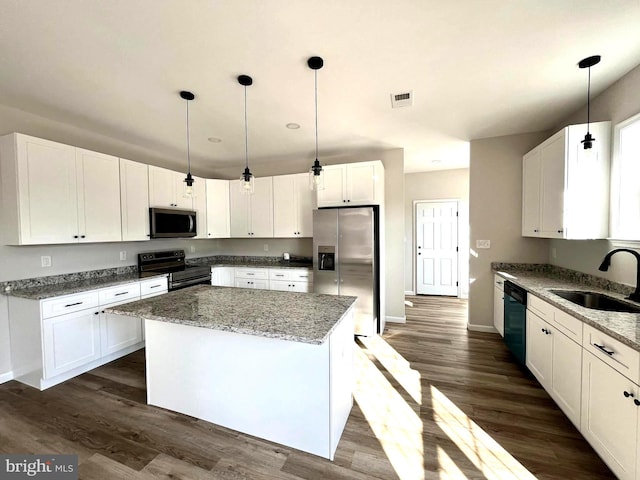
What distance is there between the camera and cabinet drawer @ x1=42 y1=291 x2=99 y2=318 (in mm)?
2387

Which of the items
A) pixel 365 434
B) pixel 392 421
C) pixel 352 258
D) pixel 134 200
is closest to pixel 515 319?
pixel 392 421

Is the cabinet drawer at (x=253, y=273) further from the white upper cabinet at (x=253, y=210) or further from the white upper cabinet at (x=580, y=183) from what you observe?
the white upper cabinet at (x=580, y=183)

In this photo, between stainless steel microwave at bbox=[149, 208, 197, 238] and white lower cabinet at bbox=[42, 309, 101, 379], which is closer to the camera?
white lower cabinet at bbox=[42, 309, 101, 379]

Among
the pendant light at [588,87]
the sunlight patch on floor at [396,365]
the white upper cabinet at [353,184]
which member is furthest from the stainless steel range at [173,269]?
the pendant light at [588,87]

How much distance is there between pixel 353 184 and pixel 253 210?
5.96ft

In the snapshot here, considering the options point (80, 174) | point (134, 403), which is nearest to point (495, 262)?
point (134, 403)

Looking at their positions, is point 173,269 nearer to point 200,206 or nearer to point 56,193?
point 200,206

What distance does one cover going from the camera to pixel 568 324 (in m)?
1.86

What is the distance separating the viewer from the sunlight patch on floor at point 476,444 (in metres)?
1.58

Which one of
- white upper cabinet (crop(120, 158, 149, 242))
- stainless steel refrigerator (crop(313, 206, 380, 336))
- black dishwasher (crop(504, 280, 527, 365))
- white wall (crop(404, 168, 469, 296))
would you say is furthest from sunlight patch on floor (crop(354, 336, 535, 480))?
white wall (crop(404, 168, 469, 296))

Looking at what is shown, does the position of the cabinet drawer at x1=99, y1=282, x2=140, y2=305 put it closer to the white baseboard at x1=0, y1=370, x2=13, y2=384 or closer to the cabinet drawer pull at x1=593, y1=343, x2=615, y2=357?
the white baseboard at x1=0, y1=370, x2=13, y2=384

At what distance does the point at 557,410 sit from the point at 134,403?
135 inches

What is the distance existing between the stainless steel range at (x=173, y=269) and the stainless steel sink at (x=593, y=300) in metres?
4.20

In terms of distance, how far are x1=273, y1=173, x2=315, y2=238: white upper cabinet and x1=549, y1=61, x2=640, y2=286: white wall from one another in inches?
125
